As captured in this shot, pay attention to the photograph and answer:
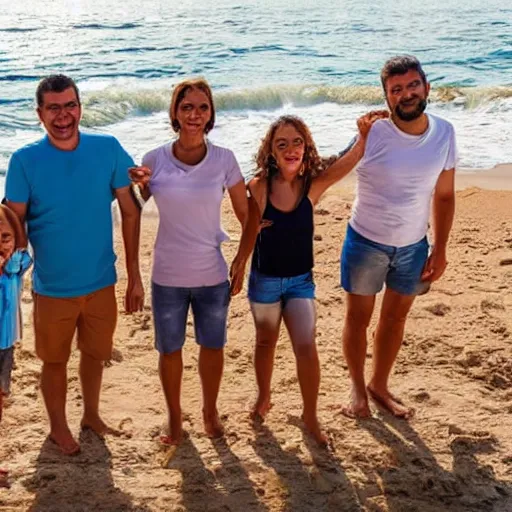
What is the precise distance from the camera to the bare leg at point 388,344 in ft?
14.3

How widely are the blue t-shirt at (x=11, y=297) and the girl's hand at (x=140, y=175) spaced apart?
1.89 ft

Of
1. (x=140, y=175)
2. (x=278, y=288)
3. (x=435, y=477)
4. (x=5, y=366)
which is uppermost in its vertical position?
(x=140, y=175)

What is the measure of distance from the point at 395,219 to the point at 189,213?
103 cm

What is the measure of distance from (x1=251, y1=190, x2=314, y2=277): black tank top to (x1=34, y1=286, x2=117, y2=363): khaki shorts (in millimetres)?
749

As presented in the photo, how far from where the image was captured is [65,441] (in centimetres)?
404

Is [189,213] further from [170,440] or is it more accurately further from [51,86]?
[170,440]

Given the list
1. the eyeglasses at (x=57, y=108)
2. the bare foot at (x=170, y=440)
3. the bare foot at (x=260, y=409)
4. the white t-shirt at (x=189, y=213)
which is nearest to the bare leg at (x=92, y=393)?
the bare foot at (x=170, y=440)

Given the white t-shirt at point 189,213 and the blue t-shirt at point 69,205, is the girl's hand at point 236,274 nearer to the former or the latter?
the white t-shirt at point 189,213

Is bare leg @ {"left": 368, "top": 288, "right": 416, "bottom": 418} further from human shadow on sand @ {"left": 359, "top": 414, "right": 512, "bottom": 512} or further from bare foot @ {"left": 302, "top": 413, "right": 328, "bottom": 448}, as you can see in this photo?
bare foot @ {"left": 302, "top": 413, "right": 328, "bottom": 448}

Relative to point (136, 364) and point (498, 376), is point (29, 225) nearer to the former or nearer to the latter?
point (136, 364)

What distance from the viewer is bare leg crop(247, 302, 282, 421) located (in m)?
4.05

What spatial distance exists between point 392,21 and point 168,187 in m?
24.0

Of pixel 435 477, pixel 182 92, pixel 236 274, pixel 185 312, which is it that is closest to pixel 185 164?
pixel 182 92

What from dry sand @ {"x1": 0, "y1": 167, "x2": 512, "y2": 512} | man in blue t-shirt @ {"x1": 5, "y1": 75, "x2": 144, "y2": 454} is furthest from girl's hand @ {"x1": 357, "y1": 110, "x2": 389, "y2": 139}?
dry sand @ {"x1": 0, "y1": 167, "x2": 512, "y2": 512}
